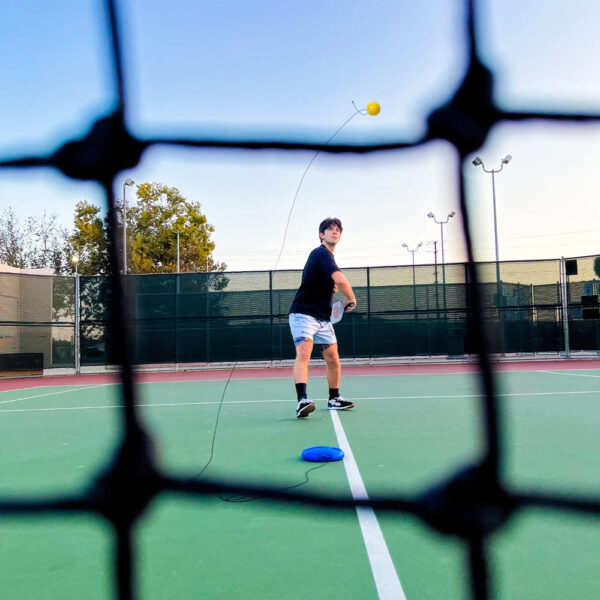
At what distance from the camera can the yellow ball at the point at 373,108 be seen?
168 centimetres

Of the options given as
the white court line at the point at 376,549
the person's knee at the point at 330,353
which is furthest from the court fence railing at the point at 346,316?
the white court line at the point at 376,549

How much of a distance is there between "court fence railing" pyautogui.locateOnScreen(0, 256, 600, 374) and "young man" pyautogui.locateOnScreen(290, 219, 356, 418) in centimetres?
627

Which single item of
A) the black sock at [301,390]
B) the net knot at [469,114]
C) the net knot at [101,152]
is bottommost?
the black sock at [301,390]

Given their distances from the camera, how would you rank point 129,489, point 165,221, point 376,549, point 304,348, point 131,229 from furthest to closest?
point 304,348, point 131,229, point 165,221, point 129,489, point 376,549

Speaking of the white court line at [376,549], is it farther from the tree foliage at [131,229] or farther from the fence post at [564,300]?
the fence post at [564,300]

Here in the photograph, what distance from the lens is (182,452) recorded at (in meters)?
2.83

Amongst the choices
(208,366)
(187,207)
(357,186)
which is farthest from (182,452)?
(208,366)

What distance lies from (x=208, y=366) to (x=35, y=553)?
8.84 m

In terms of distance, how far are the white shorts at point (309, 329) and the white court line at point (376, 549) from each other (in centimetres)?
166

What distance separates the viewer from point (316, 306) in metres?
4.00

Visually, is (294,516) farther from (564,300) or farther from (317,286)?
(564,300)

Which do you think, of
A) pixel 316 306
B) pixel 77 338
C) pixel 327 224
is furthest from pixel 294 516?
pixel 77 338

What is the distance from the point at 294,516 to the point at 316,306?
7.46ft

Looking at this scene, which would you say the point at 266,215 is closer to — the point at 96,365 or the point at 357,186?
the point at 357,186
